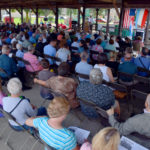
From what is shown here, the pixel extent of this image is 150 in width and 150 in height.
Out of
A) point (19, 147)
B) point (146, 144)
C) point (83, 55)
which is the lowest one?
point (19, 147)

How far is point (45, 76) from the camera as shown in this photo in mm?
3285

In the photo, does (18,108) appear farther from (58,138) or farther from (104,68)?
(104,68)

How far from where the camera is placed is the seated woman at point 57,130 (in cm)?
162

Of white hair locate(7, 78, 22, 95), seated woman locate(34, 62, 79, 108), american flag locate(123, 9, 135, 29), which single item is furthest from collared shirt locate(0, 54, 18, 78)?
american flag locate(123, 9, 135, 29)

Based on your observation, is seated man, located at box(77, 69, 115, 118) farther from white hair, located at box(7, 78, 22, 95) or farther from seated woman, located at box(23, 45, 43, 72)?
seated woman, located at box(23, 45, 43, 72)

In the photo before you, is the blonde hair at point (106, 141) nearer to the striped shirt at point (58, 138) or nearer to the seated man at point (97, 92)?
the striped shirt at point (58, 138)

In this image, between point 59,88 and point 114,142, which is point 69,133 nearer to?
point 114,142

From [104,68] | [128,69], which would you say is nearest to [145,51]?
[128,69]

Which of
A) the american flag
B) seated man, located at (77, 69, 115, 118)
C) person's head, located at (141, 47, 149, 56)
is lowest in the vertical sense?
seated man, located at (77, 69, 115, 118)

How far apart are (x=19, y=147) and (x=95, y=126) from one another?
50.3 inches

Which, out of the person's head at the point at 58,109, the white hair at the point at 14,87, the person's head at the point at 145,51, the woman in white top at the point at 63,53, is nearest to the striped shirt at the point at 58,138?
the person's head at the point at 58,109

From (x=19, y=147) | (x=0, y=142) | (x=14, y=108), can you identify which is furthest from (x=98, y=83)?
(x=0, y=142)

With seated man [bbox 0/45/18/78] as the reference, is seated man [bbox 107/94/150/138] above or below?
below

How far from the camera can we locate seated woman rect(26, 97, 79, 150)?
1.62m
